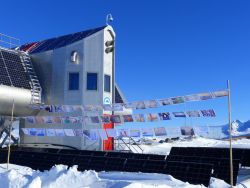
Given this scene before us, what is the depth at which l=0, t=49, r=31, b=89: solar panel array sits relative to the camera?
2469 cm

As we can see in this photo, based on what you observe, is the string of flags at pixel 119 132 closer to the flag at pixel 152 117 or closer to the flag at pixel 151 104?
the flag at pixel 152 117

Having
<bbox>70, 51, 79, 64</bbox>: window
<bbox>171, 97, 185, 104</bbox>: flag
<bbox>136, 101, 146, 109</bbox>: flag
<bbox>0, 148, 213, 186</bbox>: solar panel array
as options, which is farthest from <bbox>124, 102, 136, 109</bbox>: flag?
<bbox>70, 51, 79, 64</bbox>: window

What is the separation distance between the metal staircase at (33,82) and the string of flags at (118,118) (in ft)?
5.57

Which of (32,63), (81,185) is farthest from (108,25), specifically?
(81,185)

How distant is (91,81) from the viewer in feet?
87.3

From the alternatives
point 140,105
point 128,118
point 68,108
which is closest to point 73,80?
point 68,108

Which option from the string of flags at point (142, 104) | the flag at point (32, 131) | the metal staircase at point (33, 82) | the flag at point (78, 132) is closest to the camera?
the string of flags at point (142, 104)

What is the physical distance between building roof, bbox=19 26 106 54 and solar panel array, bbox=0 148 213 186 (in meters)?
10.8

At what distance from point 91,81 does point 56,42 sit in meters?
5.76

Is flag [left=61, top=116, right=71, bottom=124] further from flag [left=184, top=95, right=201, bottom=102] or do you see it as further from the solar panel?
the solar panel

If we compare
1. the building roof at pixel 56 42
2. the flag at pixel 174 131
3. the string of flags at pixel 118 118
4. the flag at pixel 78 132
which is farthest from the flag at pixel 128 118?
the building roof at pixel 56 42

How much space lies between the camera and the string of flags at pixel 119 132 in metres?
20.0

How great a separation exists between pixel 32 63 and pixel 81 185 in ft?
64.7

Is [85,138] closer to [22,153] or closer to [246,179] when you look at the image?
[22,153]
